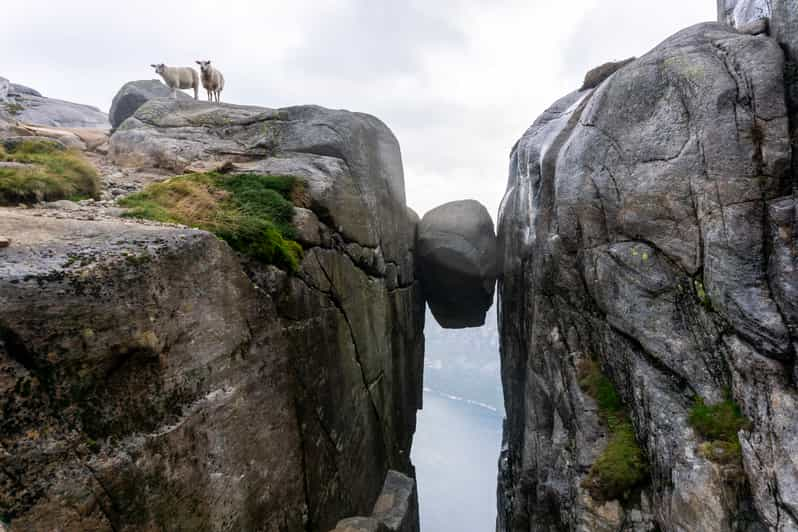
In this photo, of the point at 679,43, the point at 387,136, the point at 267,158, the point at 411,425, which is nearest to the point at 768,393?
the point at 679,43

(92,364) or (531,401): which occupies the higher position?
(92,364)

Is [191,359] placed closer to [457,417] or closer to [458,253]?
[458,253]

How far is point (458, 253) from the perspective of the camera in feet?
74.6

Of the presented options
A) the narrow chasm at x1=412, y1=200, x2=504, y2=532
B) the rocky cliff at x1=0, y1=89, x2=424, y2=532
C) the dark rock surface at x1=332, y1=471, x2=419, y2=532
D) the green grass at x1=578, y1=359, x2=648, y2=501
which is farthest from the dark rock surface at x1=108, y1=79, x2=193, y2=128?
the green grass at x1=578, y1=359, x2=648, y2=501

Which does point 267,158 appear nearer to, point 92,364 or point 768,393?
point 92,364

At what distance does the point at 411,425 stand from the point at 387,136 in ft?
50.7

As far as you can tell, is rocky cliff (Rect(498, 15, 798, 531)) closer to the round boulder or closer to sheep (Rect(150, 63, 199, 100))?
the round boulder

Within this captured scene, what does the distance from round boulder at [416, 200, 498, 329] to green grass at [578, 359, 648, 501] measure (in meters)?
12.7

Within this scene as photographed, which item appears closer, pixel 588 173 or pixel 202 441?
pixel 202 441

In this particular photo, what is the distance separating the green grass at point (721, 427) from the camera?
7.15 metres

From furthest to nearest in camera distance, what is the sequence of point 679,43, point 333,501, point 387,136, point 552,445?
point 387,136, point 552,445, point 333,501, point 679,43

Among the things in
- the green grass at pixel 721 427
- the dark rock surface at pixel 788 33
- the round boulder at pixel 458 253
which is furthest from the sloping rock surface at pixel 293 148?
the dark rock surface at pixel 788 33

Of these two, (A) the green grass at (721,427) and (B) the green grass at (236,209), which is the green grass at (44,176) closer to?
(B) the green grass at (236,209)

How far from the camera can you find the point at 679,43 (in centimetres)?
955
